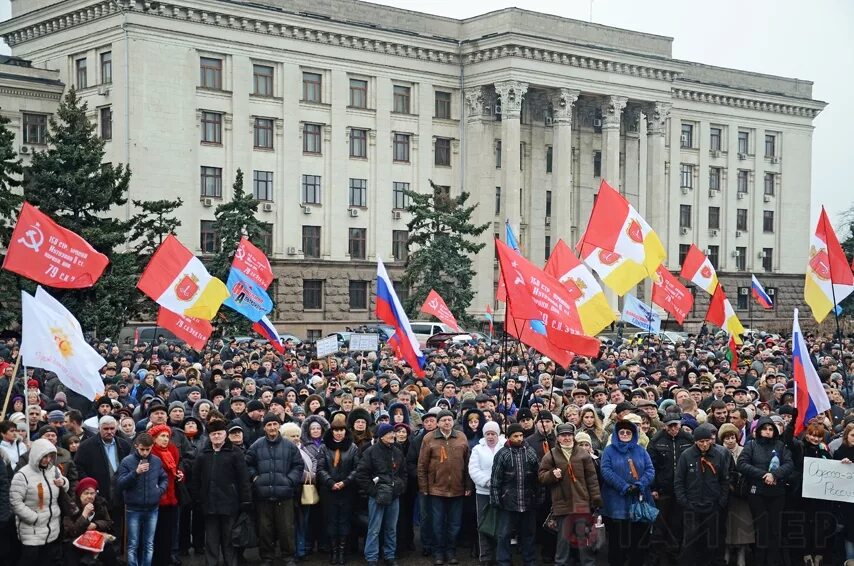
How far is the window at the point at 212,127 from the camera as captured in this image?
174 ft

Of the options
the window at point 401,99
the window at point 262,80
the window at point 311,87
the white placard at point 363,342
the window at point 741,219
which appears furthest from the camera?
the window at point 741,219

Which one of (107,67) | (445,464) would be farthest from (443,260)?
(445,464)

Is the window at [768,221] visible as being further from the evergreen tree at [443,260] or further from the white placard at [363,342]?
the white placard at [363,342]

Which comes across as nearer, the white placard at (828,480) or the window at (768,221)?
the white placard at (828,480)

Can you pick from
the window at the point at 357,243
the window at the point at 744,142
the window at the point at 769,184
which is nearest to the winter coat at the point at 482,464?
the window at the point at 357,243

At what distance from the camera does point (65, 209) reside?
128 feet

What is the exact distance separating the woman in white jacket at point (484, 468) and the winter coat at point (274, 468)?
1.87 metres

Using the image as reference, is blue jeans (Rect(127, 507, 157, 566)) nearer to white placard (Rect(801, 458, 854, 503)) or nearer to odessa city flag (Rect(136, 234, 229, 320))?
white placard (Rect(801, 458, 854, 503))

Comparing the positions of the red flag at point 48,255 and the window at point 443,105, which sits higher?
the window at point 443,105

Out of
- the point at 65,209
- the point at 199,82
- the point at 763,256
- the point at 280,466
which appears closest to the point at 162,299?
the point at 280,466

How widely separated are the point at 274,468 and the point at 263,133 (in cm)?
4244

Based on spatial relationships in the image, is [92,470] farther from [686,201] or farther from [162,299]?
[686,201]

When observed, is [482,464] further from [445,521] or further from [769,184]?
[769,184]

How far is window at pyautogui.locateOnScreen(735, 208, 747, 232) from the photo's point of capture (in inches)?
2908
